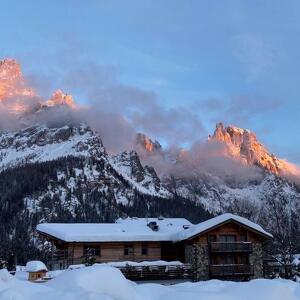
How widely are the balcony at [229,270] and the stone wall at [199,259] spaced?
0.56 metres

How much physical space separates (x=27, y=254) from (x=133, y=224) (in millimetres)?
76454

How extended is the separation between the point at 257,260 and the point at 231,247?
2883 mm

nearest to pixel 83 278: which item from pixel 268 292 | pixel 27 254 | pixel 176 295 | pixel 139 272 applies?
pixel 176 295

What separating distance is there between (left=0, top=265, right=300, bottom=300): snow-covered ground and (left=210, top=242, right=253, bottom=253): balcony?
32801 millimetres

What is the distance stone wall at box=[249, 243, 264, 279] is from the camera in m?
44.1

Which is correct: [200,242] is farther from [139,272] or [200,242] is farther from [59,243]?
[59,243]

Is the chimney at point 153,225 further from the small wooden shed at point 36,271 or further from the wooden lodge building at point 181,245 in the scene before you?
the small wooden shed at point 36,271

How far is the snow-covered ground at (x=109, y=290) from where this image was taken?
29.7 feet

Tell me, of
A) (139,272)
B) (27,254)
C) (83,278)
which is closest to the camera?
(83,278)

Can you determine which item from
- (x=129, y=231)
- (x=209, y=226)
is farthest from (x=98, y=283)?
(x=129, y=231)

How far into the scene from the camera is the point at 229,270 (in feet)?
140

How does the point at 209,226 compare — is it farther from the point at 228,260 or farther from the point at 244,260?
the point at 244,260

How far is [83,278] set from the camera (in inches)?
383

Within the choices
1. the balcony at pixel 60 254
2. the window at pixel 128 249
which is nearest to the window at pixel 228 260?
the window at pixel 128 249
